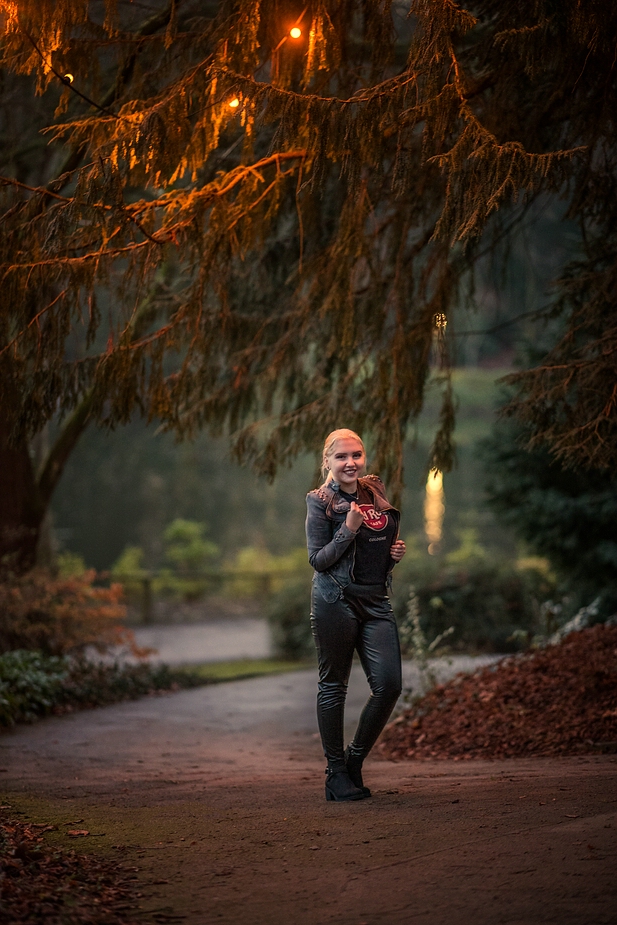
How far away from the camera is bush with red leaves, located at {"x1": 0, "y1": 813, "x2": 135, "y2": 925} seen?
10.4 ft

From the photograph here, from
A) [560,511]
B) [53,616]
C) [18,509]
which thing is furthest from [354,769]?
[560,511]

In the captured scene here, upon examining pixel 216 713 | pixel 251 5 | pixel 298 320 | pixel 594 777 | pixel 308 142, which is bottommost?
pixel 216 713

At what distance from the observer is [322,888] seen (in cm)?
Answer: 349

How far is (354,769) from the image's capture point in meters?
4.90

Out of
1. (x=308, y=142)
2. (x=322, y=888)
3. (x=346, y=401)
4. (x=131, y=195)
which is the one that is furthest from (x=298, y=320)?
(x=131, y=195)

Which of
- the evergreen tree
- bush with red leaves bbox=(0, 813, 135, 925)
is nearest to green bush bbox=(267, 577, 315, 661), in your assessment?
the evergreen tree

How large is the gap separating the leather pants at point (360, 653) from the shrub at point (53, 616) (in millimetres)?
6142

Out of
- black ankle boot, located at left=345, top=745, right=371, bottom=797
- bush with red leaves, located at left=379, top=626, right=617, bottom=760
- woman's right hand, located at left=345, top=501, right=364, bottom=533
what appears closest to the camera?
woman's right hand, located at left=345, top=501, right=364, bottom=533

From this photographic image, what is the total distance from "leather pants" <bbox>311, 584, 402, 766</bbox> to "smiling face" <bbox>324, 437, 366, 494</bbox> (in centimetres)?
52

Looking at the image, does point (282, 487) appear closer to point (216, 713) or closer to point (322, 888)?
point (216, 713)

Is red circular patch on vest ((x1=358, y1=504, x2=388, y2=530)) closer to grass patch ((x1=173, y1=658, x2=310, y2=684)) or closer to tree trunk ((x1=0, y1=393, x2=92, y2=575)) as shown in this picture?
tree trunk ((x1=0, y1=393, x2=92, y2=575))

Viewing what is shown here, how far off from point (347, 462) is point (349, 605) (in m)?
0.71

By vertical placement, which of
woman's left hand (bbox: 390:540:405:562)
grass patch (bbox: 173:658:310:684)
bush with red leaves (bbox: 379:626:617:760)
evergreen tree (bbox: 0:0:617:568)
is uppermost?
evergreen tree (bbox: 0:0:617:568)

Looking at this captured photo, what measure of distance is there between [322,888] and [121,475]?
27.9 metres
